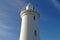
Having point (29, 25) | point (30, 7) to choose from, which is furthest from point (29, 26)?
point (30, 7)

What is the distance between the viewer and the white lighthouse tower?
2036cm

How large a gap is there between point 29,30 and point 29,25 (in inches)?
32.1

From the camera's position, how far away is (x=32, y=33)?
20375 mm

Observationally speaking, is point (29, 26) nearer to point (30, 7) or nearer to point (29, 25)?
point (29, 25)

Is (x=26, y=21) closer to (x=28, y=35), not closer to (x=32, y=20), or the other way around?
(x=32, y=20)

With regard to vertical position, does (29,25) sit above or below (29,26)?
above

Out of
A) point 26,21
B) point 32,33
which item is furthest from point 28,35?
point 26,21

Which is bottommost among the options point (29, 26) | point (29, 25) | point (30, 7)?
point (29, 26)

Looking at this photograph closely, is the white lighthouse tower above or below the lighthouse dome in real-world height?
below

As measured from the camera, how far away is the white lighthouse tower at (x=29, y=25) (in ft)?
66.8

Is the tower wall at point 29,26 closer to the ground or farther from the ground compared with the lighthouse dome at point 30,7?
closer to the ground

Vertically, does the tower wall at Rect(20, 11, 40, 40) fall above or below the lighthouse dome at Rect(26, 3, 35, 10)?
below

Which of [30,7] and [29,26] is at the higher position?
[30,7]

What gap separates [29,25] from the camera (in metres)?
20.9
